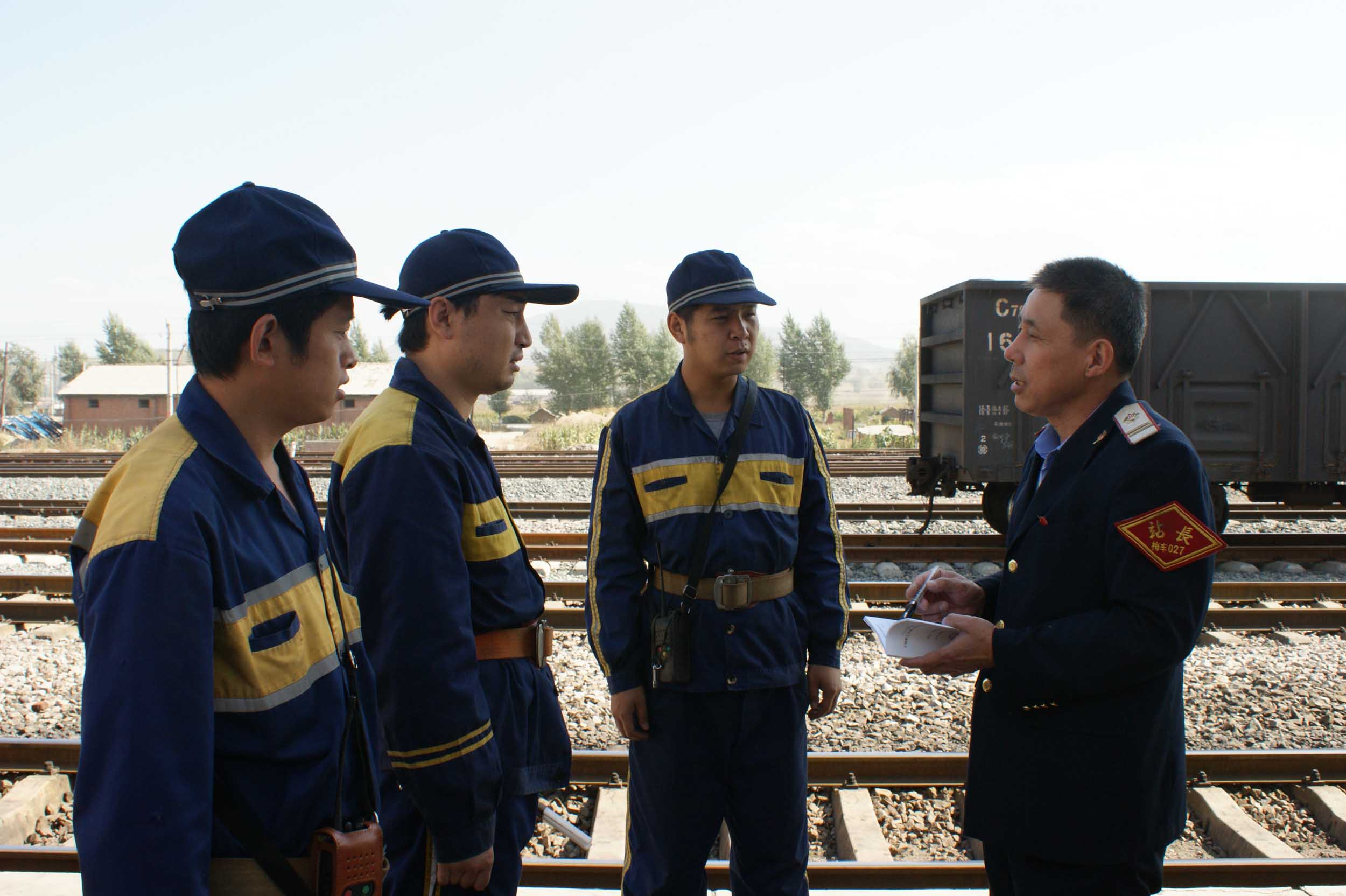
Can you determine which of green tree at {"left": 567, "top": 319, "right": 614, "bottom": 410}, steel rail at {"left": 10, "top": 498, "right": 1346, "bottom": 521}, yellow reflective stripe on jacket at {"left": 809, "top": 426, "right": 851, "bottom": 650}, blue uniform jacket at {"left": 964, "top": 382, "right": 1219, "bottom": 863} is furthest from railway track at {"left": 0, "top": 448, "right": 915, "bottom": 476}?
green tree at {"left": 567, "top": 319, "right": 614, "bottom": 410}

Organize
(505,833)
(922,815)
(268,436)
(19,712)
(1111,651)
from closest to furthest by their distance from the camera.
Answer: (268,436) < (1111,651) < (505,833) < (922,815) < (19,712)

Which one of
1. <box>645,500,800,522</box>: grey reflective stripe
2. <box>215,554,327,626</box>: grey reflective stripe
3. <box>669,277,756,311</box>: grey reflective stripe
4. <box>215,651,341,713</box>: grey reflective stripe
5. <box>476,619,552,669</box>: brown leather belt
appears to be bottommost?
<box>476,619,552,669</box>: brown leather belt

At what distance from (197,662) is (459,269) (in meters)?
1.46

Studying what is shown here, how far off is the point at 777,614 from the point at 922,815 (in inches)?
60.9

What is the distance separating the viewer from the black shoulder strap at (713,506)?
112 inches

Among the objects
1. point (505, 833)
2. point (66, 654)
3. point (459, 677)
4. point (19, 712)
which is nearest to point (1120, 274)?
point (459, 677)

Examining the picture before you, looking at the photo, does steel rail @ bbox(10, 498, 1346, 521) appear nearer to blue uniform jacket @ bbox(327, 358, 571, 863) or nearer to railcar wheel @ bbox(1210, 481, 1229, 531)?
railcar wheel @ bbox(1210, 481, 1229, 531)

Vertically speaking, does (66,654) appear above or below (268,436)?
below

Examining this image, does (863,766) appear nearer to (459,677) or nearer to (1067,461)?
(1067,461)

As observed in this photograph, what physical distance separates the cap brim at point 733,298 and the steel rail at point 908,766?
7.11 feet

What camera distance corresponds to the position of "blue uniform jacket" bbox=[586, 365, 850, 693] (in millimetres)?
2834

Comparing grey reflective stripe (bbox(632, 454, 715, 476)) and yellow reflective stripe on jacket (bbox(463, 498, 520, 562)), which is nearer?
yellow reflective stripe on jacket (bbox(463, 498, 520, 562))

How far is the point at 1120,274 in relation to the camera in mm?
2359

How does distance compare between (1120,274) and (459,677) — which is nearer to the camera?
(459,677)
